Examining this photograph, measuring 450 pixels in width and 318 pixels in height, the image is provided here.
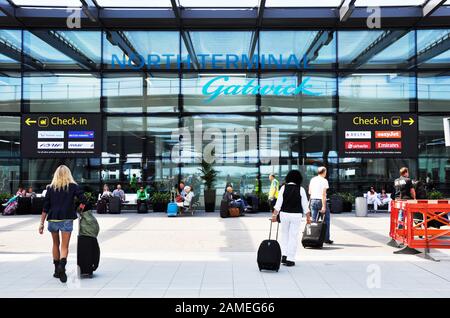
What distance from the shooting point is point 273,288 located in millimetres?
6910

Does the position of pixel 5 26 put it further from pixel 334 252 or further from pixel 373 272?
pixel 373 272

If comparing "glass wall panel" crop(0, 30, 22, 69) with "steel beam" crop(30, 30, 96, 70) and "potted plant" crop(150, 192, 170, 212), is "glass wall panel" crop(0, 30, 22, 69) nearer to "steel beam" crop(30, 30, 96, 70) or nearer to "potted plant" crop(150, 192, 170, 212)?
"steel beam" crop(30, 30, 96, 70)

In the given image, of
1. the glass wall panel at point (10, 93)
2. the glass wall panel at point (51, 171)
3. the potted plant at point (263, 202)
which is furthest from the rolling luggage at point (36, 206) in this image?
the potted plant at point (263, 202)

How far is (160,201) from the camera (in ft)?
72.0

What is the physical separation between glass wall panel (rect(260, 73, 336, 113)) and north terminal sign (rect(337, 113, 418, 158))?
1.11 m

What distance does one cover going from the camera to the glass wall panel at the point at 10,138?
22.7 metres

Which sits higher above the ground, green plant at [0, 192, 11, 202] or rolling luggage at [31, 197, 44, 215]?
green plant at [0, 192, 11, 202]

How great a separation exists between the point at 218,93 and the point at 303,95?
3876mm

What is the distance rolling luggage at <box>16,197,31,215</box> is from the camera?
20.9 meters

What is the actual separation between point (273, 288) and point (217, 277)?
1093 millimetres

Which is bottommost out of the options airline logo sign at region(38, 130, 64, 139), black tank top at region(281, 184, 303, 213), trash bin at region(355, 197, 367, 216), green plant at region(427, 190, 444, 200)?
trash bin at region(355, 197, 367, 216)

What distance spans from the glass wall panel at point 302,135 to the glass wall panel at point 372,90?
48.7 inches

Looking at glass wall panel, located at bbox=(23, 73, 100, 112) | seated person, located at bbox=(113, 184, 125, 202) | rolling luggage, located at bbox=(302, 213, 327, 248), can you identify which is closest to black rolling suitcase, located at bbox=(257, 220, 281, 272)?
rolling luggage, located at bbox=(302, 213, 327, 248)

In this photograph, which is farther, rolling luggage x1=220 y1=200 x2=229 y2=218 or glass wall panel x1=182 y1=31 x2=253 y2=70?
glass wall panel x1=182 y1=31 x2=253 y2=70
